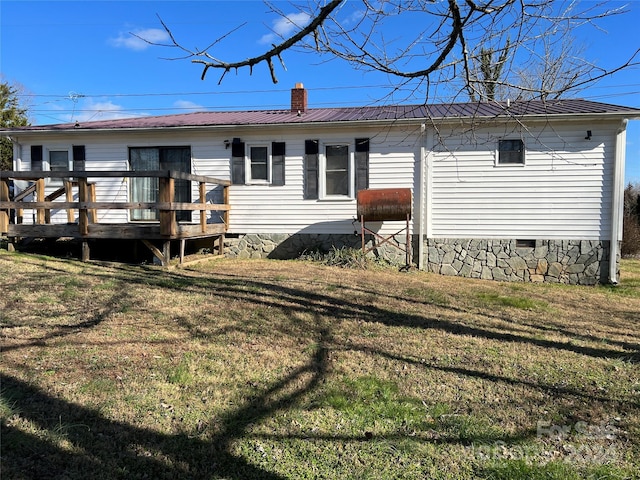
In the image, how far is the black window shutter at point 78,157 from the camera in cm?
1115

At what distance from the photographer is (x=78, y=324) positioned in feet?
14.1

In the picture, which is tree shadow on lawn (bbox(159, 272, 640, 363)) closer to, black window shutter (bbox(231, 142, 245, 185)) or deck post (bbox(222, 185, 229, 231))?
deck post (bbox(222, 185, 229, 231))

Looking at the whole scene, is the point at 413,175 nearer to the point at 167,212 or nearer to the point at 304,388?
the point at 167,212

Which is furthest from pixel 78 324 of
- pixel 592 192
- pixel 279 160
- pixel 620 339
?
pixel 592 192

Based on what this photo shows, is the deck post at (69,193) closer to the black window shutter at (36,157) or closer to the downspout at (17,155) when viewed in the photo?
the black window shutter at (36,157)

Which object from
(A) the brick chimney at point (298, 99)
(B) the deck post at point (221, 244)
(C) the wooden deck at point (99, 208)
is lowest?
(B) the deck post at point (221, 244)

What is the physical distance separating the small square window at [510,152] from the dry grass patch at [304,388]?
16.1ft

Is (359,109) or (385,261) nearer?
(385,261)

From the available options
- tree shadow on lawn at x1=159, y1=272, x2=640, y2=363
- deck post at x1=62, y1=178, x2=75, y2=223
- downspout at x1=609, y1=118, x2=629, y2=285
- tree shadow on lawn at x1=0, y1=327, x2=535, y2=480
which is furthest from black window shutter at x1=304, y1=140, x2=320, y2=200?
tree shadow on lawn at x1=0, y1=327, x2=535, y2=480

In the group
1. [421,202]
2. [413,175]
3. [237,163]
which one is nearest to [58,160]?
[237,163]

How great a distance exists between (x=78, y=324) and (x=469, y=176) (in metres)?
8.49

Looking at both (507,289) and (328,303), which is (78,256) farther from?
(507,289)

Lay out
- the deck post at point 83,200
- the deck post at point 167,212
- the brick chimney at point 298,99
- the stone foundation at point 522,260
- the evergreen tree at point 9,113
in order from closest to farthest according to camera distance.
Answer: the deck post at point 167,212
the deck post at point 83,200
the stone foundation at point 522,260
the brick chimney at point 298,99
the evergreen tree at point 9,113

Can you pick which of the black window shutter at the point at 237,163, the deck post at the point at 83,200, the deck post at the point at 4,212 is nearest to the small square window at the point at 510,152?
the black window shutter at the point at 237,163
